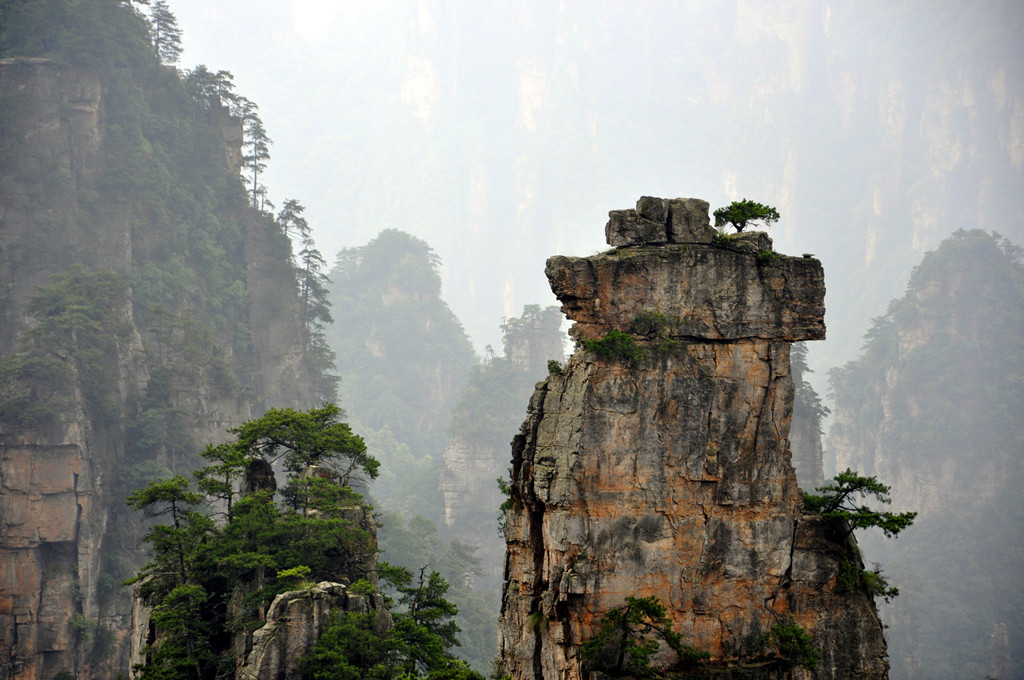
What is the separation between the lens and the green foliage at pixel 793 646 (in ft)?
Result: 75.5

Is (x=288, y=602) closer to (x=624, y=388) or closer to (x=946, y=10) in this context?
(x=624, y=388)

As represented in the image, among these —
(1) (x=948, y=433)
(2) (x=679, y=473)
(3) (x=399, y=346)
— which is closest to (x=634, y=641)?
(2) (x=679, y=473)

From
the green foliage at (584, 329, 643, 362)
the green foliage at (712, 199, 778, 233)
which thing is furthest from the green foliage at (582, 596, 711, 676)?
the green foliage at (712, 199, 778, 233)

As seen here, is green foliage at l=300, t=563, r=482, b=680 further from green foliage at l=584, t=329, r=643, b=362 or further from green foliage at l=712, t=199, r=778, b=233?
green foliage at l=712, t=199, r=778, b=233

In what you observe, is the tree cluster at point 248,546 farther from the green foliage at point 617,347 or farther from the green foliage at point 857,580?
the green foliage at point 857,580

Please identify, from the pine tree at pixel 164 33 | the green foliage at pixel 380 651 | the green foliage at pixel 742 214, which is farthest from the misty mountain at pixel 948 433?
the pine tree at pixel 164 33

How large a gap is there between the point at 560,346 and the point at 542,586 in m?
75.9

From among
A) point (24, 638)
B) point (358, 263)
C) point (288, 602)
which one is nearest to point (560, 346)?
point (358, 263)

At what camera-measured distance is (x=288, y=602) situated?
26.1 m

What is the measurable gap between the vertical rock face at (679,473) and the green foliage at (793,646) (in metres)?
0.20

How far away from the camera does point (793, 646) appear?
23047mm

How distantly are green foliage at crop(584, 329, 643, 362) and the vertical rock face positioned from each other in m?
0.10

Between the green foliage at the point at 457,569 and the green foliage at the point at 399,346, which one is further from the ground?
the green foliage at the point at 399,346

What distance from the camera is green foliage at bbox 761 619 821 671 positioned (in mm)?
23000
